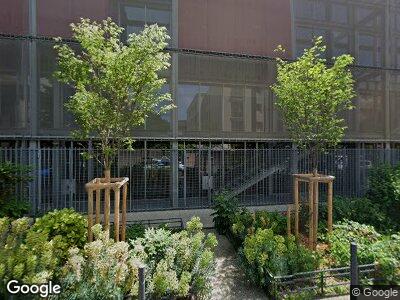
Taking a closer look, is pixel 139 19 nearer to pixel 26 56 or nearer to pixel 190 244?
pixel 26 56

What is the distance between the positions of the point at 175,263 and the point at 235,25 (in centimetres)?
961

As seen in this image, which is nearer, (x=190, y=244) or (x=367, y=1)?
(x=190, y=244)

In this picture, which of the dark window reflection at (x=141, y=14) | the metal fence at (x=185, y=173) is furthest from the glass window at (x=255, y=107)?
the dark window reflection at (x=141, y=14)

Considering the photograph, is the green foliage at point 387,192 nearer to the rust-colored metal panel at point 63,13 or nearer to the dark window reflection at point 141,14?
the dark window reflection at point 141,14

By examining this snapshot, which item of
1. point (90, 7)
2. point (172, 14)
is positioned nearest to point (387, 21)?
point (172, 14)

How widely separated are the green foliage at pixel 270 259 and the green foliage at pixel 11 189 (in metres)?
6.07

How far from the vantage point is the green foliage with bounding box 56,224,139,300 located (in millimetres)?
4734

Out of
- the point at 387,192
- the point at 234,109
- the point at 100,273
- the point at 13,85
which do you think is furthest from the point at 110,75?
the point at 387,192

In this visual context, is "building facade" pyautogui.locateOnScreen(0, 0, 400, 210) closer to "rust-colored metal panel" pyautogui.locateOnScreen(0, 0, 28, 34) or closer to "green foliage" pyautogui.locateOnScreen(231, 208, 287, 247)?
"rust-colored metal panel" pyautogui.locateOnScreen(0, 0, 28, 34)

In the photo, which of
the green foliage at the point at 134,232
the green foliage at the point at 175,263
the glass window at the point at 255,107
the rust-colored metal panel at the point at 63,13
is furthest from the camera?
the glass window at the point at 255,107

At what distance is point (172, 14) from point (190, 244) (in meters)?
8.97

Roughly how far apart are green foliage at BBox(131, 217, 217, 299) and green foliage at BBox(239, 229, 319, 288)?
79 centimetres

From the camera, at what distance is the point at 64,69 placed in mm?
6383

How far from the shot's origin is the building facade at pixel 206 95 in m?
10.1
